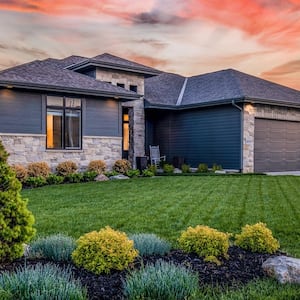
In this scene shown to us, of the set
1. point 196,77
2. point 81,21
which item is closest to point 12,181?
point 81,21

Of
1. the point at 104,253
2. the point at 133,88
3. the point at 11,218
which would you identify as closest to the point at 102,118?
the point at 133,88

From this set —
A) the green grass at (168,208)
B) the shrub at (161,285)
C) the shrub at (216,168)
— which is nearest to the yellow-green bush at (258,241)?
the green grass at (168,208)

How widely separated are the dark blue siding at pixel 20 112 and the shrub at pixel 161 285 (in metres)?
11.4

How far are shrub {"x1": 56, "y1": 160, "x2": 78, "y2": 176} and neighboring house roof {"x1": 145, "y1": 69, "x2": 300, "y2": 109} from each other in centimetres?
626

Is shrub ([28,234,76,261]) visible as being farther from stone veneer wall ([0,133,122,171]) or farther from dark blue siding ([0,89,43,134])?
dark blue siding ([0,89,43,134])

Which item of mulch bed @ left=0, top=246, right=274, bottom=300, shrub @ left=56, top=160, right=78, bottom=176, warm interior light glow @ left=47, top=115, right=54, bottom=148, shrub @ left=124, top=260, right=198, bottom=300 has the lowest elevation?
mulch bed @ left=0, top=246, right=274, bottom=300

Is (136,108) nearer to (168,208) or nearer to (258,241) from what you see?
(168,208)

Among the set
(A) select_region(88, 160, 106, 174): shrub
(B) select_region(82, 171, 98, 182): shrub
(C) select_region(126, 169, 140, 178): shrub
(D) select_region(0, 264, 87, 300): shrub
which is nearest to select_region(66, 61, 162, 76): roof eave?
(A) select_region(88, 160, 106, 174): shrub

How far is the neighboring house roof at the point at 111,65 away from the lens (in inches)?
709

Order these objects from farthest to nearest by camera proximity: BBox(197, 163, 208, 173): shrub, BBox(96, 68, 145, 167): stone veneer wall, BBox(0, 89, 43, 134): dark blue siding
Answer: BBox(96, 68, 145, 167): stone veneer wall, BBox(197, 163, 208, 173): shrub, BBox(0, 89, 43, 134): dark blue siding

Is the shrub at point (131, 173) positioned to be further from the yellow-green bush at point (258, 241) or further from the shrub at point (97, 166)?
the yellow-green bush at point (258, 241)

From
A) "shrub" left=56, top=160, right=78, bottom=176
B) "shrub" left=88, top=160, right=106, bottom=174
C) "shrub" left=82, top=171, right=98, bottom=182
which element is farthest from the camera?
"shrub" left=88, top=160, right=106, bottom=174

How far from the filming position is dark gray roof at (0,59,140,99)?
45.1 feet

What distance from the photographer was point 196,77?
77.2 feet
